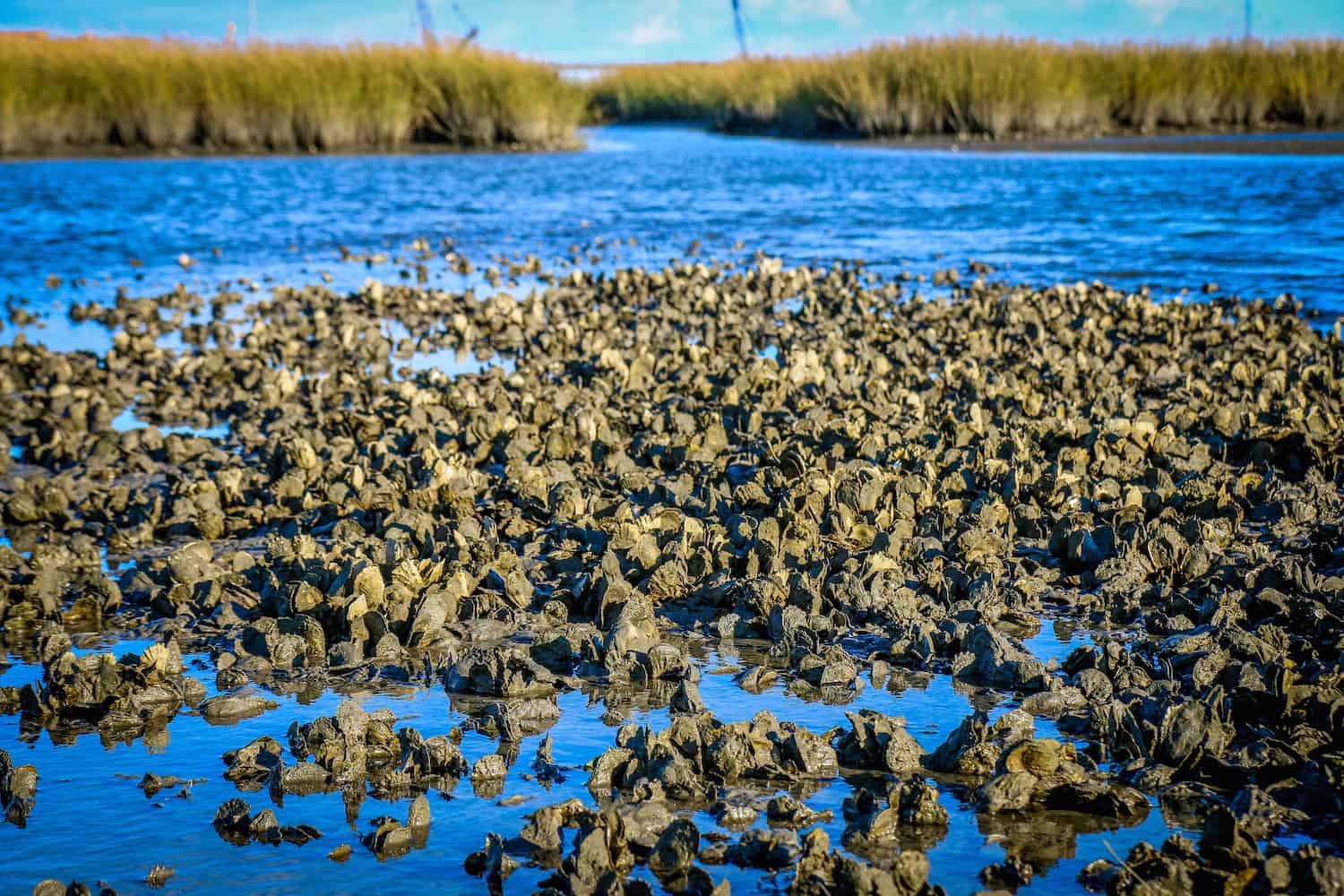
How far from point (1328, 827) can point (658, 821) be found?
1527 mm

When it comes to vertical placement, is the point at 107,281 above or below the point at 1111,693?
above

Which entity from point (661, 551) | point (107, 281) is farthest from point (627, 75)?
point (661, 551)

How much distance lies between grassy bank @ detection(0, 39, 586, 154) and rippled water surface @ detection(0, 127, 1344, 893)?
1.32m

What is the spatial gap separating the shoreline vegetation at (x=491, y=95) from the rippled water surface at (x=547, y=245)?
148 centimetres

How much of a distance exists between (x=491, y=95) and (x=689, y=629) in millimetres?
27500

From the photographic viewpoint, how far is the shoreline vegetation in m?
26.9

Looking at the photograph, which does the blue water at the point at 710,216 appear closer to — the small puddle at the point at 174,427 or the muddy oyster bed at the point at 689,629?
the small puddle at the point at 174,427

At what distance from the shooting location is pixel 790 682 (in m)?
3.76

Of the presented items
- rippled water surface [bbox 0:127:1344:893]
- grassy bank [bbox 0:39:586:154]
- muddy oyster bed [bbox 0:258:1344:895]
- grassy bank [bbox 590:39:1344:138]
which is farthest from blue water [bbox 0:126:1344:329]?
muddy oyster bed [bbox 0:258:1344:895]

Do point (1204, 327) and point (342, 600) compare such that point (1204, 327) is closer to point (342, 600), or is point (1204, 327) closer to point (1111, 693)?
point (1111, 693)

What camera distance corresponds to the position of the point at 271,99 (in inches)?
1088

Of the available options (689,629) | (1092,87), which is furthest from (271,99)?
(689,629)

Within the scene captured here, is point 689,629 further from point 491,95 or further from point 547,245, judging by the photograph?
point 491,95

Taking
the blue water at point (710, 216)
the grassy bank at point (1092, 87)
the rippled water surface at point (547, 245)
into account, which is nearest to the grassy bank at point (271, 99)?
the rippled water surface at point (547, 245)
